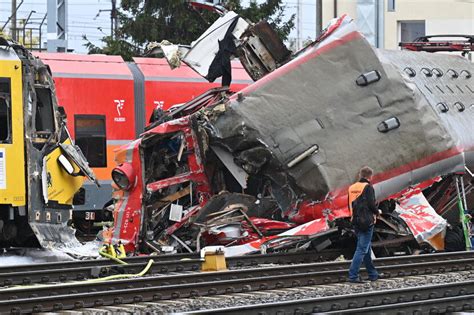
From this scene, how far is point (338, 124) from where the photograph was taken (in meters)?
→ 15.6

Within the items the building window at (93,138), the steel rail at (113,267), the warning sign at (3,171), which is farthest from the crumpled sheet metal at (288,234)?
the building window at (93,138)

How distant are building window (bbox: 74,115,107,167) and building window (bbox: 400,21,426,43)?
2962cm

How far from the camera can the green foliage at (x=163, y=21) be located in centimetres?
3406

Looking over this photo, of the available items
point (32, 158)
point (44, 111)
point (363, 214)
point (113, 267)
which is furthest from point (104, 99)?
point (363, 214)

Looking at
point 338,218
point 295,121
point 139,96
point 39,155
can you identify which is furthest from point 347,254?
point 139,96

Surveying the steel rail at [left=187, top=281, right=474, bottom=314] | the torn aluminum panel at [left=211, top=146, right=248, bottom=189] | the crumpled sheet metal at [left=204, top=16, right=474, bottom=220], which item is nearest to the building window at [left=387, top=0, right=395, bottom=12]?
the crumpled sheet metal at [left=204, top=16, right=474, bottom=220]

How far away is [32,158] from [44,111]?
1.01 m

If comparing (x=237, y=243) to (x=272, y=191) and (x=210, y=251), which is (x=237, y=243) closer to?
(x=272, y=191)

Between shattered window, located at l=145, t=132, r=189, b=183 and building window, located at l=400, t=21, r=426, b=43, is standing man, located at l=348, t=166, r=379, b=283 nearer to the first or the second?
shattered window, located at l=145, t=132, r=189, b=183

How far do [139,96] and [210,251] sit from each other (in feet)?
30.8

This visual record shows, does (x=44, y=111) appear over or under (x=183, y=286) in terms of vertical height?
over

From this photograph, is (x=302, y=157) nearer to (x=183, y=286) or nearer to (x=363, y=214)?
(x=363, y=214)

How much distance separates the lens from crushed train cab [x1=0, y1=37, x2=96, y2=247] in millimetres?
16375

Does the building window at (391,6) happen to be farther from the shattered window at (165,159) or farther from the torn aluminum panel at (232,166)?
the torn aluminum panel at (232,166)
